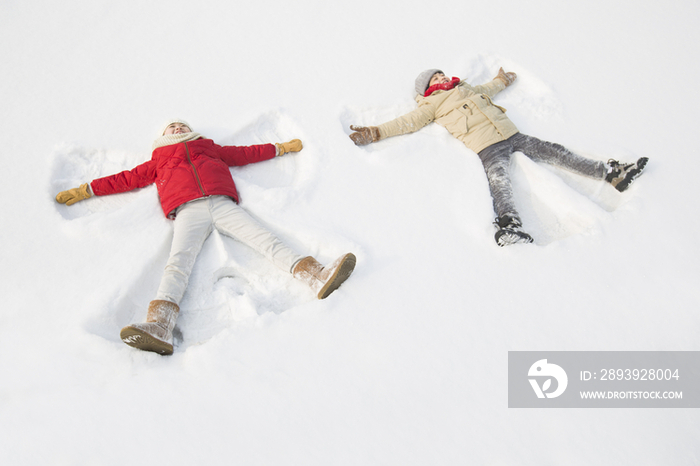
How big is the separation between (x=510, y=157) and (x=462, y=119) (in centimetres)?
46

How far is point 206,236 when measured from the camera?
234cm

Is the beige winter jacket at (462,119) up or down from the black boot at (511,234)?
up

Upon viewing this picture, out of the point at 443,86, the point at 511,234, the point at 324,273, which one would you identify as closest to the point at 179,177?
the point at 324,273

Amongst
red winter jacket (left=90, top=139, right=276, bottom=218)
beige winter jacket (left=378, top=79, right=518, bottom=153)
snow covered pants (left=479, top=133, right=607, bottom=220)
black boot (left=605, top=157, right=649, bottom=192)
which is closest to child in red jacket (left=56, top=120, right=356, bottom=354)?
red winter jacket (left=90, top=139, right=276, bottom=218)

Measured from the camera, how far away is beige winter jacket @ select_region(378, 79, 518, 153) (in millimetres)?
2875

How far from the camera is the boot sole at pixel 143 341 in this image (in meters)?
1.70

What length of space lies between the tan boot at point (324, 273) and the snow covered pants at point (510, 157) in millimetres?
1148

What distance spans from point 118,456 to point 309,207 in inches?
62.4

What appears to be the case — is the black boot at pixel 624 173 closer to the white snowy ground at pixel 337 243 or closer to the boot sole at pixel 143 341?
the white snowy ground at pixel 337 243

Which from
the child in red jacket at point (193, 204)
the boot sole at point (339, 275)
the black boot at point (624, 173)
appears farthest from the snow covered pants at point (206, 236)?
the black boot at point (624, 173)

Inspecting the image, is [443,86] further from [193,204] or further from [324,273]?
[193,204]

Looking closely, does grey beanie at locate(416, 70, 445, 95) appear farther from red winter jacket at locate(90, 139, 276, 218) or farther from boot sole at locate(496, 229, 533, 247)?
red winter jacket at locate(90, 139, 276, 218)

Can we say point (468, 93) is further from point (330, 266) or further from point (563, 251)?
point (330, 266)

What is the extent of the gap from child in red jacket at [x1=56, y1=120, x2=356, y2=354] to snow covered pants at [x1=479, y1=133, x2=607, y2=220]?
123 centimetres
